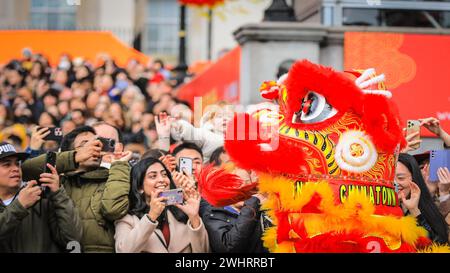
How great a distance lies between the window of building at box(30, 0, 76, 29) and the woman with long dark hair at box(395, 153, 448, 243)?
425cm

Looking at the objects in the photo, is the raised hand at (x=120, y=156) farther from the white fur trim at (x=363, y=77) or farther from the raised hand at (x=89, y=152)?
the white fur trim at (x=363, y=77)

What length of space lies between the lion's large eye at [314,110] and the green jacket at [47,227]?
134cm

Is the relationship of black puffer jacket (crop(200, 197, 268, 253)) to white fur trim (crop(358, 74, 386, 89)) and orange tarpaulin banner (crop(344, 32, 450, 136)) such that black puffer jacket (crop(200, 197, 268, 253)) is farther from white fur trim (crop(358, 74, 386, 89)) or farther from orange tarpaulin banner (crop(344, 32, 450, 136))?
orange tarpaulin banner (crop(344, 32, 450, 136))

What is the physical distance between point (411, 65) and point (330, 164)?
92.0 inches

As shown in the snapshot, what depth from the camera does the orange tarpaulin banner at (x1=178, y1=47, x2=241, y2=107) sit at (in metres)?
8.77

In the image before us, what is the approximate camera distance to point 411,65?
706 cm

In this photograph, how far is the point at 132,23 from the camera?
11398 mm

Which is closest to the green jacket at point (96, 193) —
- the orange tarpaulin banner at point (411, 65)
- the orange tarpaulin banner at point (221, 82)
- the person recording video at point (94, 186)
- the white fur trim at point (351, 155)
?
the person recording video at point (94, 186)

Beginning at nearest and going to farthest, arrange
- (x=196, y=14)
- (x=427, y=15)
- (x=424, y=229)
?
1. (x=424, y=229)
2. (x=427, y=15)
3. (x=196, y=14)

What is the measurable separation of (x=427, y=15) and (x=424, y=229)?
4.07 m

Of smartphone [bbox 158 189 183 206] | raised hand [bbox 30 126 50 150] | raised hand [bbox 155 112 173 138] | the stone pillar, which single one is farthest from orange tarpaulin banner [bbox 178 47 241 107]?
smartphone [bbox 158 189 183 206]

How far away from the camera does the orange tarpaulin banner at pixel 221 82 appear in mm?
8766
